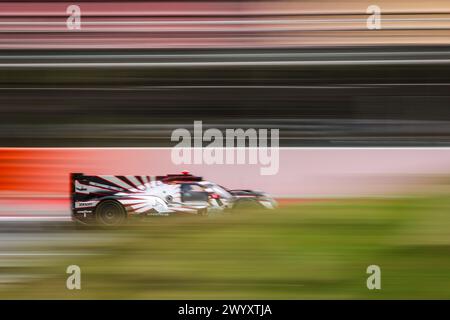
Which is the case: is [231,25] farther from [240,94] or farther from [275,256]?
[275,256]

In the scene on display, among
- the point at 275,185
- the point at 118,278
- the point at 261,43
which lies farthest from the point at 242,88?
the point at 118,278

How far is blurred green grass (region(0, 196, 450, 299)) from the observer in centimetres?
353

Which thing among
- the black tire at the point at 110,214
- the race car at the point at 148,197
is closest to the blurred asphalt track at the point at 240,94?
the race car at the point at 148,197

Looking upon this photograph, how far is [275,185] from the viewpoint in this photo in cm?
375

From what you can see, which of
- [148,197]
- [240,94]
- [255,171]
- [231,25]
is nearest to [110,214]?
[148,197]

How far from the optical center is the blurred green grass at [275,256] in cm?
353

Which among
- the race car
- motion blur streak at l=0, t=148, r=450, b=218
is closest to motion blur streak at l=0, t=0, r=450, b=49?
motion blur streak at l=0, t=148, r=450, b=218

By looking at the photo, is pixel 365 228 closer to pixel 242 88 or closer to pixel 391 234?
pixel 391 234

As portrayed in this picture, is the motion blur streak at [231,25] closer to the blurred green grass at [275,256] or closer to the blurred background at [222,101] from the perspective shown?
the blurred background at [222,101]

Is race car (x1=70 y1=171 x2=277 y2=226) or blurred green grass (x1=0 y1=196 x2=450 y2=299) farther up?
race car (x1=70 y1=171 x2=277 y2=226)

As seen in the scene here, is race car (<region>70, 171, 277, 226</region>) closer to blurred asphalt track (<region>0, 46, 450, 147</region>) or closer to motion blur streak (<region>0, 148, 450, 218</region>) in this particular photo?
motion blur streak (<region>0, 148, 450, 218</region>)

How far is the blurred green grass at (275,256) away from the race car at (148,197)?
0.06 m

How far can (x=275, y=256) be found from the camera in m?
3.59

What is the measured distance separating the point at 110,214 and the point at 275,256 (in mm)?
838
